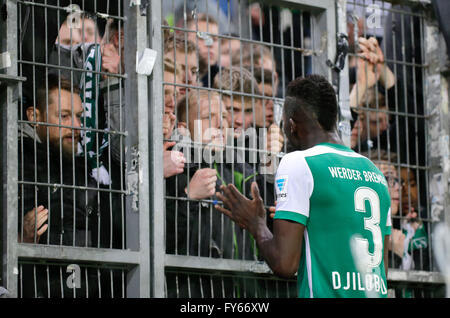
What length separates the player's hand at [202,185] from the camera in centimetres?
686

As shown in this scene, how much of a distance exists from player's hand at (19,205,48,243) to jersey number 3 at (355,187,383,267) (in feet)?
8.25

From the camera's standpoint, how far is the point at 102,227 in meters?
6.53

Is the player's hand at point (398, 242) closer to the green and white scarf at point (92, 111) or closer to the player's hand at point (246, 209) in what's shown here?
the green and white scarf at point (92, 111)

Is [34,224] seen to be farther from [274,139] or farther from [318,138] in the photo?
[318,138]

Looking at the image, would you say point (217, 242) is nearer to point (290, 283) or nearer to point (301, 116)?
point (290, 283)

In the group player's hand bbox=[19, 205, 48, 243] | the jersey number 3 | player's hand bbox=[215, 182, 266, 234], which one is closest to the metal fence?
player's hand bbox=[19, 205, 48, 243]

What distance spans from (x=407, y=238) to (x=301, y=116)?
3.47m

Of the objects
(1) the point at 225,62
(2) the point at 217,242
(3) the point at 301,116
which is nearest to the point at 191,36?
(1) the point at 225,62

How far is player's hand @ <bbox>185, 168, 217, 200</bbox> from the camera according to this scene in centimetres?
686

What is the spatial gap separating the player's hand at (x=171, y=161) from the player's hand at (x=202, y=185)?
0.14 meters

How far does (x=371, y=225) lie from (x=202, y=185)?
251 cm

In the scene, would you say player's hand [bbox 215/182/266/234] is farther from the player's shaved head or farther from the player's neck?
the player's shaved head

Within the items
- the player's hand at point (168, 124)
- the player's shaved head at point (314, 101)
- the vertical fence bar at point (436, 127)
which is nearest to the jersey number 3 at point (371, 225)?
the player's shaved head at point (314, 101)

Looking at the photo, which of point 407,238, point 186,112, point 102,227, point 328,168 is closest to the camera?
point 328,168
